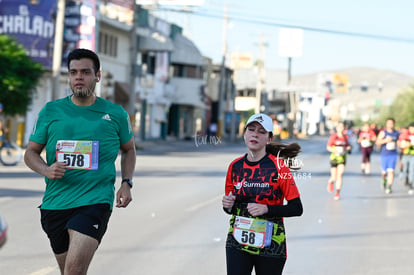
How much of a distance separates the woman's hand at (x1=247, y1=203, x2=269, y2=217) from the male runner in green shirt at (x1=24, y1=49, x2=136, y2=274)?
900mm

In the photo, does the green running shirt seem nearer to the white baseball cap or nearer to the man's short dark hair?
the man's short dark hair

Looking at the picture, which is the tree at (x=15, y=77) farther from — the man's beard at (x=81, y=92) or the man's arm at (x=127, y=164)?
the man's beard at (x=81, y=92)

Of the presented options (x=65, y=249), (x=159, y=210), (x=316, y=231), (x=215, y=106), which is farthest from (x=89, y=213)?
(x=215, y=106)

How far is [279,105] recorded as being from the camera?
168 meters

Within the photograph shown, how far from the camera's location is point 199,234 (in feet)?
40.1

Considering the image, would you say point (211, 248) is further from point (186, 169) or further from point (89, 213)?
point (186, 169)

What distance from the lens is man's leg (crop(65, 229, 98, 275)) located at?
5508 mm

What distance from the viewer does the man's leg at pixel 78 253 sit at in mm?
5508

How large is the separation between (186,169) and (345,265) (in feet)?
64.1

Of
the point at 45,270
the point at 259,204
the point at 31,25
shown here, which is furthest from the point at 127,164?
the point at 31,25

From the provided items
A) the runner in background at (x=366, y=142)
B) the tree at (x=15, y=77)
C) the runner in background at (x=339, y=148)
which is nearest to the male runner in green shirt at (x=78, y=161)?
the runner in background at (x=339, y=148)

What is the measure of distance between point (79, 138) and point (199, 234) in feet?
21.8

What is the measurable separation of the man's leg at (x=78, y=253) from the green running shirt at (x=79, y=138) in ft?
0.68

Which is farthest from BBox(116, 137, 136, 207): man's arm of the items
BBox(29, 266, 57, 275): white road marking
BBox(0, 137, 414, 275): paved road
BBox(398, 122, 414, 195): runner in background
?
BBox(398, 122, 414, 195): runner in background
